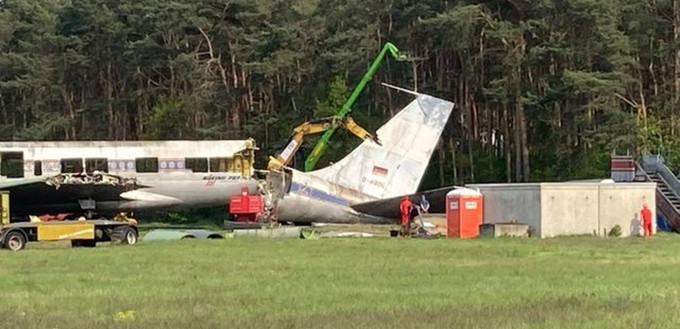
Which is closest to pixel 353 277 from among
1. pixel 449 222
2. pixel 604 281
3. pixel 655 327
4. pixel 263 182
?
pixel 604 281

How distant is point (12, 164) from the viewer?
134 feet

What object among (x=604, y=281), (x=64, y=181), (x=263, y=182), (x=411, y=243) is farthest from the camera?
(x=263, y=182)

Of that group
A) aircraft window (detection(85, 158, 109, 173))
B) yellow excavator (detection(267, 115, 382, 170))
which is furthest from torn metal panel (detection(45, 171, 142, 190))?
yellow excavator (detection(267, 115, 382, 170))

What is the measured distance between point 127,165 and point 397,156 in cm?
1113

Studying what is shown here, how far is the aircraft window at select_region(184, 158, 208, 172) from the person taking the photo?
42.9m

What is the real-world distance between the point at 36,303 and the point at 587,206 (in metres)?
22.7

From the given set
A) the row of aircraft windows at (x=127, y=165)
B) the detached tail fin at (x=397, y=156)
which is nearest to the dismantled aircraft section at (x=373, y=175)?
the detached tail fin at (x=397, y=156)

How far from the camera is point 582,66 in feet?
175

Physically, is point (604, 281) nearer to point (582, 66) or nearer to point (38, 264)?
point (38, 264)

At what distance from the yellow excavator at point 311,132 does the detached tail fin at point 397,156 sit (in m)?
0.64

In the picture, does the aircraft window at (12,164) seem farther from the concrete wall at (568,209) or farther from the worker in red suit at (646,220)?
the worker in red suit at (646,220)

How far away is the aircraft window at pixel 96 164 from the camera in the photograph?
40.1 metres

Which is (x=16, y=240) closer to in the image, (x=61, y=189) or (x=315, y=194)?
(x=61, y=189)

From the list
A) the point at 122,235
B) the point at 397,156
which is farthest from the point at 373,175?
the point at 122,235
